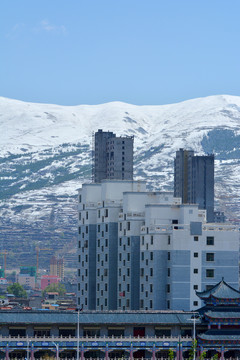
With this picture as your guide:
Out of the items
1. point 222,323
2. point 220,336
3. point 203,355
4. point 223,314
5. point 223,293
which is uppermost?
point 223,293

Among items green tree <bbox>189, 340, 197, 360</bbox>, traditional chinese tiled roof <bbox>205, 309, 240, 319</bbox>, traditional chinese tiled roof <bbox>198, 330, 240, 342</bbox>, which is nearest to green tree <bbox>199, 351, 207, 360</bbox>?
green tree <bbox>189, 340, 197, 360</bbox>

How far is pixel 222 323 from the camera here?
176 meters

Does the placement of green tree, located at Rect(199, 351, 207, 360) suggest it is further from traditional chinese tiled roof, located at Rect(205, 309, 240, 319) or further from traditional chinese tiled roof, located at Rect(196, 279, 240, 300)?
traditional chinese tiled roof, located at Rect(196, 279, 240, 300)

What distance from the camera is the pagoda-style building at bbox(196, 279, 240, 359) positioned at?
175m

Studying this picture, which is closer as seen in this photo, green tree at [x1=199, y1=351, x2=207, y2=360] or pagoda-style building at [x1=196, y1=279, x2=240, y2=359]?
green tree at [x1=199, y1=351, x2=207, y2=360]

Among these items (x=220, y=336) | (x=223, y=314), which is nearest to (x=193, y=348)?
(x=220, y=336)

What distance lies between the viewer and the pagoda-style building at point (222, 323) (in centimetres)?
17538

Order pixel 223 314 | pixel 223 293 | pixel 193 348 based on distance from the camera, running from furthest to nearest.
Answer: pixel 223 293 < pixel 223 314 < pixel 193 348

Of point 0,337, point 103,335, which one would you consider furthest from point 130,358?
point 0,337

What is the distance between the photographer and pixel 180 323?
17938cm

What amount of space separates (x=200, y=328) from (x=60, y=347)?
19.5 m

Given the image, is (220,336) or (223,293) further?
(223,293)

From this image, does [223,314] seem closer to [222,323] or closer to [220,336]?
[222,323]

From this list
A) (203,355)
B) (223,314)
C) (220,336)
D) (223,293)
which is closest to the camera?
(203,355)
